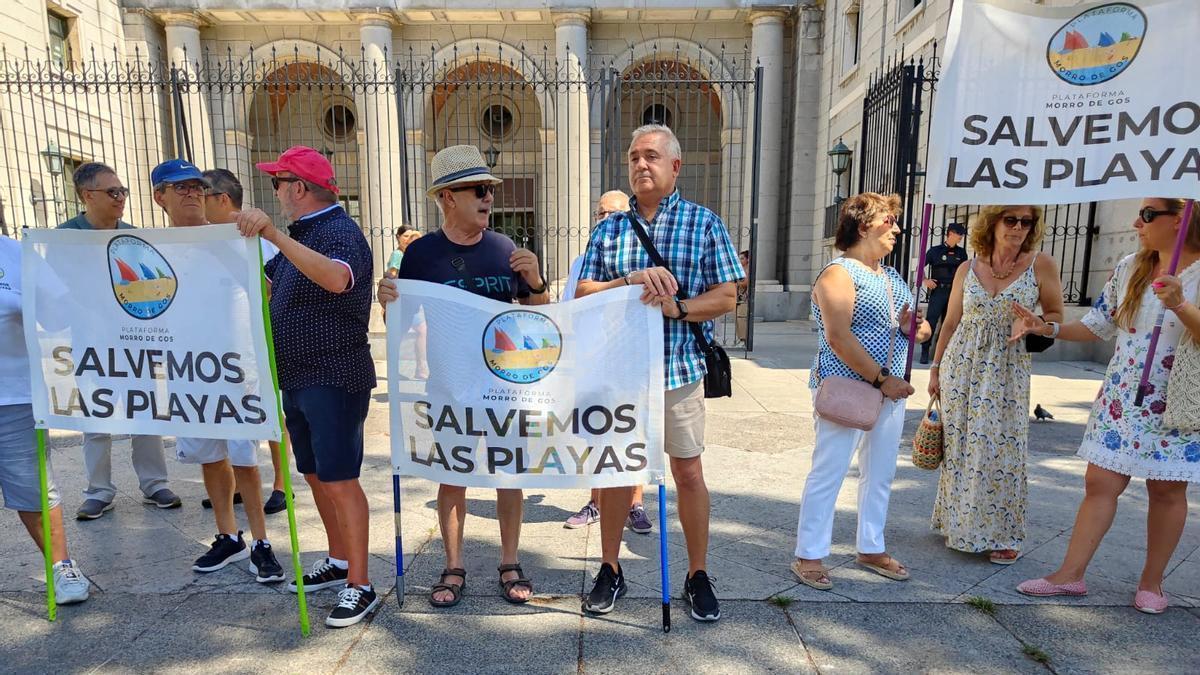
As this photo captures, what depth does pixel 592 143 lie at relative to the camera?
55.5 feet

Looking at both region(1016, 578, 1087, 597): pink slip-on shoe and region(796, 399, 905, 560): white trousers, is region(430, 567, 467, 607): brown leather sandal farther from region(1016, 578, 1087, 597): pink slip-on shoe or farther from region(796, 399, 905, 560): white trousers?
region(1016, 578, 1087, 597): pink slip-on shoe

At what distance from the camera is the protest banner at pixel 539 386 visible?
106 inches

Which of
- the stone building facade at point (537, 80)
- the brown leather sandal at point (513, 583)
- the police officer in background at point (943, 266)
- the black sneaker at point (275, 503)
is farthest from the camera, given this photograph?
the stone building facade at point (537, 80)

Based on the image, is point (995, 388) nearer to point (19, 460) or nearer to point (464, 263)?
point (464, 263)

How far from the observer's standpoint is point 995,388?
3.31 metres

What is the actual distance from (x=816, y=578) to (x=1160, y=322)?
1784mm

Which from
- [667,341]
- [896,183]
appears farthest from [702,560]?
[896,183]

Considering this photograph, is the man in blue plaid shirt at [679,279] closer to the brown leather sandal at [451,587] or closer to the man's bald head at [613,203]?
the brown leather sandal at [451,587]

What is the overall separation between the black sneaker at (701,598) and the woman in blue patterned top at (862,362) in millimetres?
544

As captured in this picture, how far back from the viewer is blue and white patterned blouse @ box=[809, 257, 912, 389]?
9.66ft

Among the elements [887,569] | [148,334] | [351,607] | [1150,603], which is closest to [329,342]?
[148,334]

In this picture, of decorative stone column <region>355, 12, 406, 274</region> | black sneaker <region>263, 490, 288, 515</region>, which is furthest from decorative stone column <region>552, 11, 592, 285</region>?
black sneaker <region>263, 490, 288, 515</region>

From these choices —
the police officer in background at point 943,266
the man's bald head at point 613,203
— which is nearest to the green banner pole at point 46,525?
the man's bald head at point 613,203

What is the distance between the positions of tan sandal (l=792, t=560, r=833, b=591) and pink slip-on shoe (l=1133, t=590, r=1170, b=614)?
1.25 m
